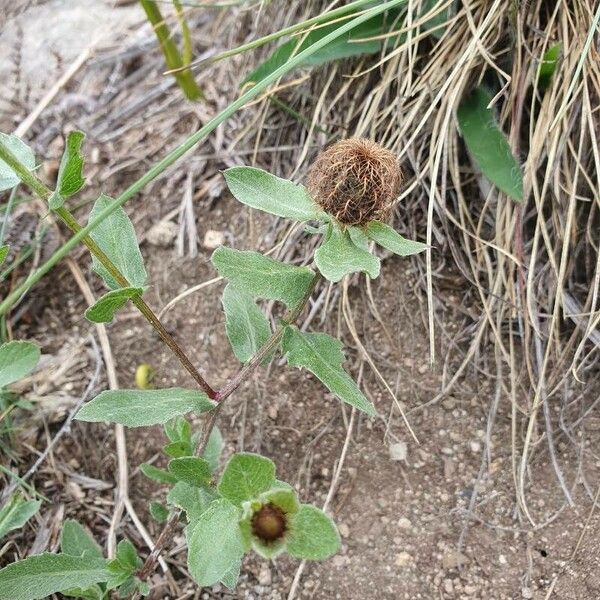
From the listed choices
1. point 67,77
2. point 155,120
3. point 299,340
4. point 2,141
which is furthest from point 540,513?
point 67,77

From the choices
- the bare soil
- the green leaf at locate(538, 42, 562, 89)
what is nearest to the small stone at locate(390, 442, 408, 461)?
the bare soil

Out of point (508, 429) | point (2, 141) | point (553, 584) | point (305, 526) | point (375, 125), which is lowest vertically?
point (553, 584)

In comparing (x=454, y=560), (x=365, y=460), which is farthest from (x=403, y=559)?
(x=365, y=460)

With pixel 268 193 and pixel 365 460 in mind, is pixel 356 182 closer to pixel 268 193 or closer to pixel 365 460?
pixel 268 193

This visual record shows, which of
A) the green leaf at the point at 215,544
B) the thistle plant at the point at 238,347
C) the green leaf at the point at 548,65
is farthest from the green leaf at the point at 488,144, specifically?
the green leaf at the point at 215,544

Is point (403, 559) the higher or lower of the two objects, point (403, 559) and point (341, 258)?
the lower

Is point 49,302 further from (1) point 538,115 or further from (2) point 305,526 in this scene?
(1) point 538,115
